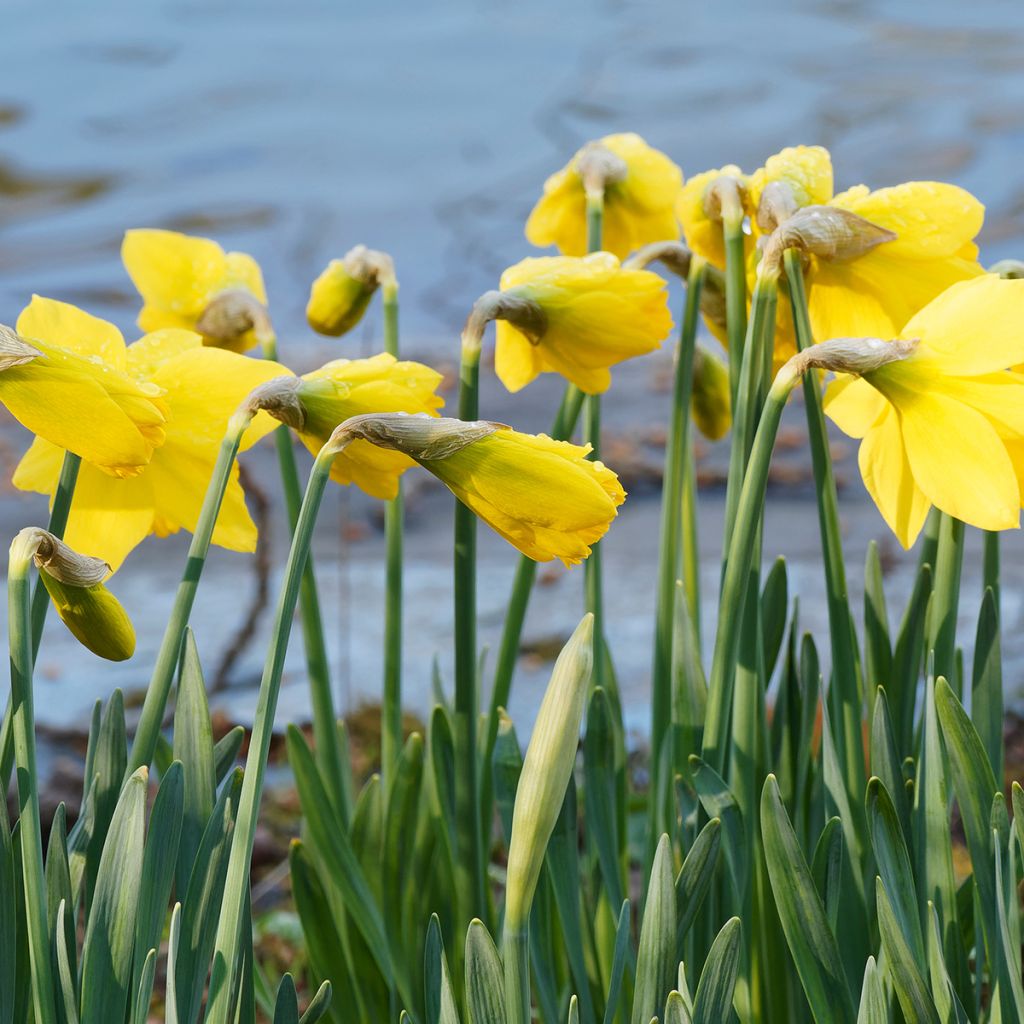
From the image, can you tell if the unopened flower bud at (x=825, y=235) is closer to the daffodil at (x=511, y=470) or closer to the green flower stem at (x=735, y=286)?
the green flower stem at (x=735, y=286)

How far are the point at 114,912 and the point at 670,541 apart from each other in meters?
0.48

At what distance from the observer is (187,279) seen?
93 cm

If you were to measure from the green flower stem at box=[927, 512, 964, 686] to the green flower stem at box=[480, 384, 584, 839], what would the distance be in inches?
10.4

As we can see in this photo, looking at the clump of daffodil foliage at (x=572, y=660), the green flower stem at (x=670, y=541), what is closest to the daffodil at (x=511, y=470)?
the clump of daffodil foliage at (x=572, y=660)

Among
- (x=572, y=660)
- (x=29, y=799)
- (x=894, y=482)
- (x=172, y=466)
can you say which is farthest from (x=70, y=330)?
(x=894, y=482)

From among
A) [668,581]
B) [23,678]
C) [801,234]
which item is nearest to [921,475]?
[801,234]

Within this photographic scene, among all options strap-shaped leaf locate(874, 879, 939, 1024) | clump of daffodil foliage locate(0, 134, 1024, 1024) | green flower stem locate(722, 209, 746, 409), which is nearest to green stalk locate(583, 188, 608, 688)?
clump of daffodil foliage locate(0, 134, 1024, 1024)

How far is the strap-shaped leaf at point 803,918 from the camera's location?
0.62 m

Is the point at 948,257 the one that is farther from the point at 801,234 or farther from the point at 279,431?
the point at 279,431

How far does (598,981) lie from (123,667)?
1.52 metres

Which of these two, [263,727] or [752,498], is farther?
[752,498]

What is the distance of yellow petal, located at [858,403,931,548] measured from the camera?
0.66 meters

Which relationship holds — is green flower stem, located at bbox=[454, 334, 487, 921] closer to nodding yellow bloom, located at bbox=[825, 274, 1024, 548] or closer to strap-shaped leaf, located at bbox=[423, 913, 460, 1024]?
strap-shaped leaf, located at bbox=[423, 913, 460, 1024]

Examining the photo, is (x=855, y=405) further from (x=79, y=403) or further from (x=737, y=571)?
(x=79, y=403)
